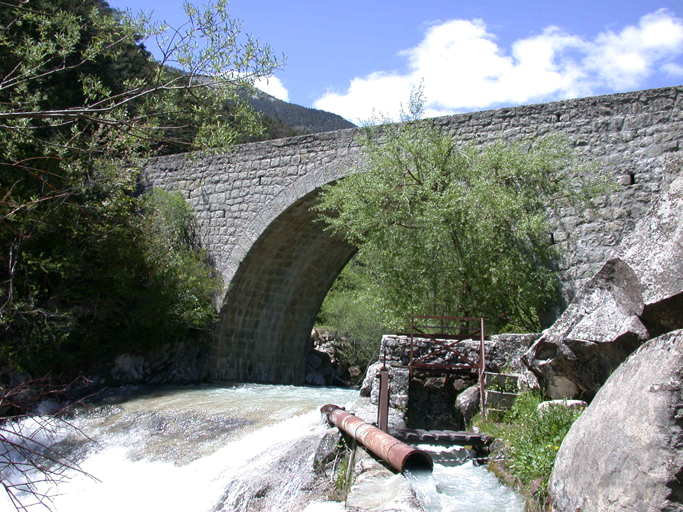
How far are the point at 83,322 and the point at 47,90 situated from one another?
4.26 metres

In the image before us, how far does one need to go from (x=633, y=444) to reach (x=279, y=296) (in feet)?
33.9

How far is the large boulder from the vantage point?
3.19 m

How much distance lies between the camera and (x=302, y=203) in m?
10.5

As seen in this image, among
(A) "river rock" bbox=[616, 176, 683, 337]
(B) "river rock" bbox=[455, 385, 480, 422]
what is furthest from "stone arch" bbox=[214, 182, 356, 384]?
(A) "river rock" bbox=[616, 176, 683, 337]

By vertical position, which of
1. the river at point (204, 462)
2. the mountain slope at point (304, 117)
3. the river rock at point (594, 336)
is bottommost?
the river at point (204, 462)

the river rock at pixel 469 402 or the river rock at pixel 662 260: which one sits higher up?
the river rock at pixel 662 260

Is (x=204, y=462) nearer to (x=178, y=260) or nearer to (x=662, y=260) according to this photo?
(x=662, y=260)

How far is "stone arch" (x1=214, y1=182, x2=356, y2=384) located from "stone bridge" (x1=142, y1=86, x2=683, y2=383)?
3 centimetres

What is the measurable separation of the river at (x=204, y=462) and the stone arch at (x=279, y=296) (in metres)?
3.25

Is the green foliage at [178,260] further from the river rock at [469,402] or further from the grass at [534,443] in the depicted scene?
the grass at [534,443]

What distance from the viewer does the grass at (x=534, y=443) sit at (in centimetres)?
340

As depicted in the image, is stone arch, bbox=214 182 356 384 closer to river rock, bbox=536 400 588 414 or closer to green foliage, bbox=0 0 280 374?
green foliage, bbox=0 0 280 374

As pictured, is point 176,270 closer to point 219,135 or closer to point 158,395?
point 158,395

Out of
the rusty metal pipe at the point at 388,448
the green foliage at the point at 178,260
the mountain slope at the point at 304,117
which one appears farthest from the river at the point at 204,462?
the mountain slope at the point at 304,117
